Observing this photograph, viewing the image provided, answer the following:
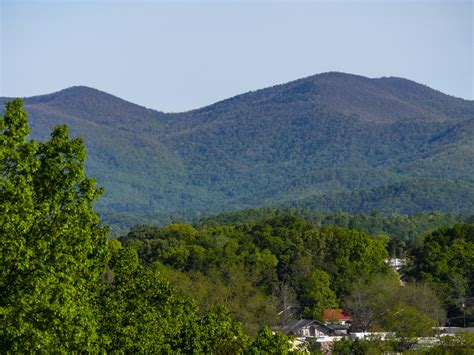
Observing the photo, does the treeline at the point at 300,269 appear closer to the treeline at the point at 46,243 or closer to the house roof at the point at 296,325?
the house roof at the point at 296,325

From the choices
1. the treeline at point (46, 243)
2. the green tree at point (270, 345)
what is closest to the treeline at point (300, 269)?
the green tree at point (270, 345)

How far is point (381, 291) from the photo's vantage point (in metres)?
88.2

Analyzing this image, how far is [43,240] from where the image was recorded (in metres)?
21.6


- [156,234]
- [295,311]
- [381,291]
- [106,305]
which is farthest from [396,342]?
[156,234]

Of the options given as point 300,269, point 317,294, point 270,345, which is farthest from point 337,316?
point 270,345

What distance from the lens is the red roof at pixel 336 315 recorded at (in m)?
92.4

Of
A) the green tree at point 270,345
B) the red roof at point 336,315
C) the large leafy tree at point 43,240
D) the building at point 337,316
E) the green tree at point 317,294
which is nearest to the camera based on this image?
the large leafy tree at point 43,240

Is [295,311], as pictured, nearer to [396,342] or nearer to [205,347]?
[396,342]

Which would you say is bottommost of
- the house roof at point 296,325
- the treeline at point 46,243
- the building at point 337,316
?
the building at point 337,316

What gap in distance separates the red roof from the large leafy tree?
69794mm

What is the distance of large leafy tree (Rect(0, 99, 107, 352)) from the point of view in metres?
20.9

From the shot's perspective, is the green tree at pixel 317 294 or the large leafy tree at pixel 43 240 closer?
the large leafy tree at pixel 43 240

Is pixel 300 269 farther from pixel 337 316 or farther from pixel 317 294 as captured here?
pixel 337 316

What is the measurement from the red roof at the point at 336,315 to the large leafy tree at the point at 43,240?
229 ft
